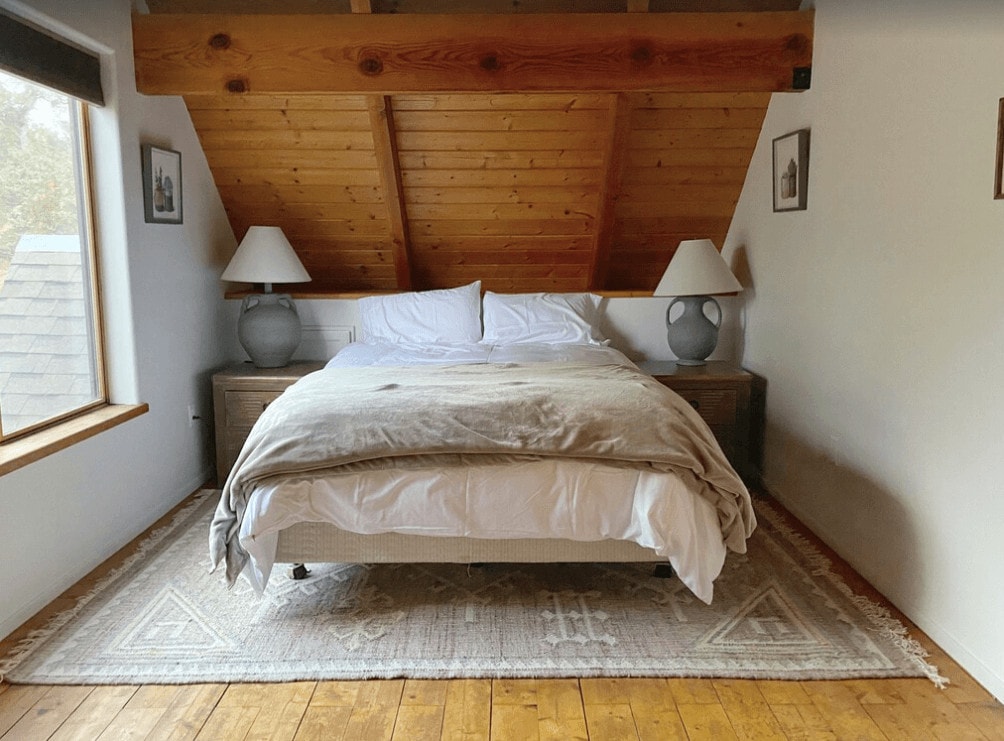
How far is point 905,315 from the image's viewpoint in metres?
2.49

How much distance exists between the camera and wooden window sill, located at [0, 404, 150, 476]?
2.42m

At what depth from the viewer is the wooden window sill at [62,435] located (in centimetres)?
242

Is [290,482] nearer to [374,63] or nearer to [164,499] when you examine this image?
[164,499]

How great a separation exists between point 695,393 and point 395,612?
195cm

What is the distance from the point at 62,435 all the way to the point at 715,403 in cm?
281

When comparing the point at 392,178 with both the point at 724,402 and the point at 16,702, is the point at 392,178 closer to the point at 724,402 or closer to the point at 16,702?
the point at 724,402

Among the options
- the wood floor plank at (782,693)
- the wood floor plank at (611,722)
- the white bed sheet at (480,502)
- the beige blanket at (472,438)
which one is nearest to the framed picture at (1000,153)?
the beige blanket at (472,438)

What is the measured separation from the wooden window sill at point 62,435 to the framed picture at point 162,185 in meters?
0.83

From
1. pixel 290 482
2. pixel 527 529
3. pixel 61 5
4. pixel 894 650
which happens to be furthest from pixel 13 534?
pixel 894 650

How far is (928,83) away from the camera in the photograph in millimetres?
2361

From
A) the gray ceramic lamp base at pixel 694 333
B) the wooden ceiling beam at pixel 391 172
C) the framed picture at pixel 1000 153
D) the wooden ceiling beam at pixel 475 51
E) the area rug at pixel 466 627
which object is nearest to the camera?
the framed picture at pixel 1000 153

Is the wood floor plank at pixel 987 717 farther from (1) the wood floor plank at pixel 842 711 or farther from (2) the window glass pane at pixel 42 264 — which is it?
(2) the window glass pane at pixel 42 264

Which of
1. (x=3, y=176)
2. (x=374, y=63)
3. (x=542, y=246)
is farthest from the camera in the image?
(x=542, y=246)

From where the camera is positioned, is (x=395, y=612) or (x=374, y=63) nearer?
(x=395, y=612)
